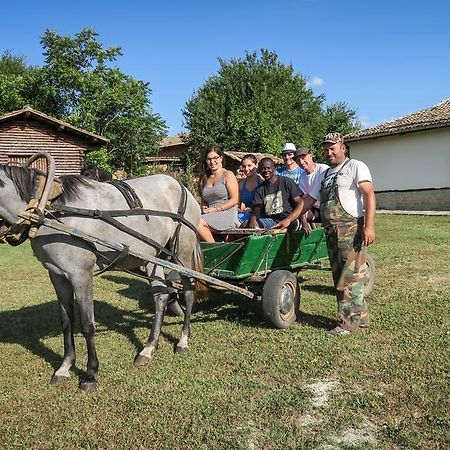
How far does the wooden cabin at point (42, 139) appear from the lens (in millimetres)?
20344

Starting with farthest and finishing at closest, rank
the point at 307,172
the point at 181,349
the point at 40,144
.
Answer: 1. the point at 40,144
2. the point at 307,172
3. the point at 181,349

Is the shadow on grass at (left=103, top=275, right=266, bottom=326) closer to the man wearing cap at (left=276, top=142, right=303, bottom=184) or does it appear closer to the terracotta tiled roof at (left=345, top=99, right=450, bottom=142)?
the man wearing cap at (left=276, top=142, right=303, bottom=184)

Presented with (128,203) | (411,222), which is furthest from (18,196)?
(411,222)

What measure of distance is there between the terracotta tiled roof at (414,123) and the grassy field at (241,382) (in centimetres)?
1635

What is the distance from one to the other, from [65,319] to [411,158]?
2076cm

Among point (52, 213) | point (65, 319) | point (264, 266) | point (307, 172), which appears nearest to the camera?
point (52, 213)

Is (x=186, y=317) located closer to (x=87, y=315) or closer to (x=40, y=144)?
(x=87, y=315)

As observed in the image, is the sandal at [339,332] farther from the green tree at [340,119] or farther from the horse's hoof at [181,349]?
the green tree at [340,119]

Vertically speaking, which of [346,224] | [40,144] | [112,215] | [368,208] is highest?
[40,144]

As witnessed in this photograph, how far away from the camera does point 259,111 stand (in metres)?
36.3

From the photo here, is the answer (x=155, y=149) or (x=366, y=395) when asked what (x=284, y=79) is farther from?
(x=366, y=395)

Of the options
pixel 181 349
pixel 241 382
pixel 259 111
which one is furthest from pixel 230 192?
pixel 259 111

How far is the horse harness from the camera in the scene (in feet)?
12.6

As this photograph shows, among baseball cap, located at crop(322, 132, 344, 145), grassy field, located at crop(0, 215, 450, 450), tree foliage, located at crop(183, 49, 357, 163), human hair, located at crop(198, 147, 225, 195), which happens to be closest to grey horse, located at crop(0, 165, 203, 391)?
grassy field, located at crop(0, 215, 450, 450)
